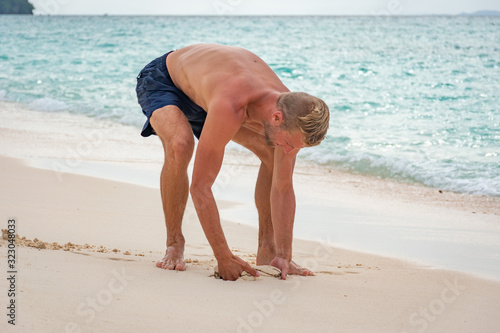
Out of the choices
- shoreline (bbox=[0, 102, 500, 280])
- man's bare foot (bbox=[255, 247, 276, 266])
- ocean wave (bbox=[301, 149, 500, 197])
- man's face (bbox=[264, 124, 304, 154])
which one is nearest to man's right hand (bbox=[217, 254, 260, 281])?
man's bare foot (bbox=[255, 247, 276, 266])

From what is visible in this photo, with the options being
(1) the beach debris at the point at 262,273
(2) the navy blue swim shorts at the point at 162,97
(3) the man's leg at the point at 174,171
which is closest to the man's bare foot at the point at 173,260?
(3) the man's leg at the point at 174,171

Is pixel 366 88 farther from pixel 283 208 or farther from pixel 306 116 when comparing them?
pixel 306 116

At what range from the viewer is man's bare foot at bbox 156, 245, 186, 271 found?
11.2 ft

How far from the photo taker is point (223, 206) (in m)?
5.54

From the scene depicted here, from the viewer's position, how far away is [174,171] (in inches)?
141

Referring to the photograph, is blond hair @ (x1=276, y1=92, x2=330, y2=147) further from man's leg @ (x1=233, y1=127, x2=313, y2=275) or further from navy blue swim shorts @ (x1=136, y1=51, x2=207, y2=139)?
navy blue swim shorts @ (x1=136, y1=51, x2=207, y2=139)

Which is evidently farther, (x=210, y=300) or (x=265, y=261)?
(x=265, y=261)

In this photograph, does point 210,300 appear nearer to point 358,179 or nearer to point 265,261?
point 265,261

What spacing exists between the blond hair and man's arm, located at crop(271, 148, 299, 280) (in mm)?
436

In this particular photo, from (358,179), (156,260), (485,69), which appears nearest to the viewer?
(156,260)

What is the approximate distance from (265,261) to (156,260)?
650mm

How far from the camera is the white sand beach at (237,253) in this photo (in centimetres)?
273

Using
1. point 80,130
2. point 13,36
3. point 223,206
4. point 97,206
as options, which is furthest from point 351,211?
point 13,36

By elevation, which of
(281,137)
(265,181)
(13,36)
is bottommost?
(13,36)
